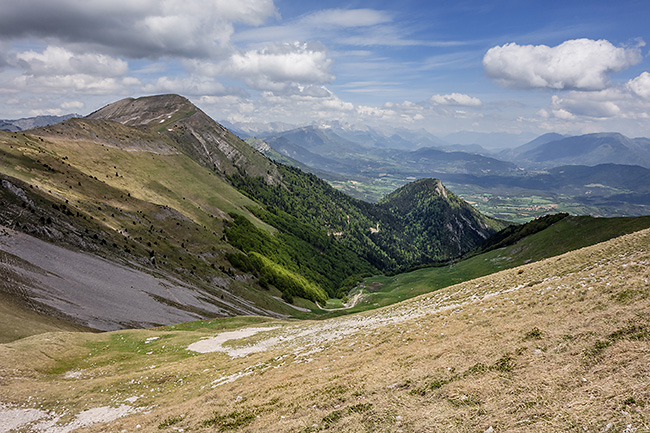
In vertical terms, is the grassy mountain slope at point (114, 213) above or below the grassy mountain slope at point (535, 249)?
above

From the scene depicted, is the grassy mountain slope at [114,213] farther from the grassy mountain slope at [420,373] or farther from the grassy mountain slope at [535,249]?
the grassy mountain slope at [535,249]

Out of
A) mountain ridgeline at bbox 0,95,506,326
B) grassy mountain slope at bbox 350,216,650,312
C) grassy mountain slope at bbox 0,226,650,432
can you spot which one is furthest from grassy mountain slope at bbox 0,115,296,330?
grassy mountain slope at bbox 350,216,650,312

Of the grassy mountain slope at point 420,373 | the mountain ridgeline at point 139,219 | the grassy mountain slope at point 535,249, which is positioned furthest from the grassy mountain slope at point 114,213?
the grassy mountain slope at point 535,249

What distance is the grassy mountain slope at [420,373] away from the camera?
1359 cm

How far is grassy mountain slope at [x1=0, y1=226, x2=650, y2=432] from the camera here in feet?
44.6

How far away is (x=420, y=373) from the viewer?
18969 mm

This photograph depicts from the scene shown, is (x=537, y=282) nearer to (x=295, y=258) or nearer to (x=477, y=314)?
(x=477, y=314)

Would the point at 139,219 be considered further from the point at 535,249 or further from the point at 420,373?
the point at 535,249

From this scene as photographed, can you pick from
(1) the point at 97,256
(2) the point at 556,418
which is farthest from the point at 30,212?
(2) the point at 556,418

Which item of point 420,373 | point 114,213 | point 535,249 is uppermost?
point 114,213

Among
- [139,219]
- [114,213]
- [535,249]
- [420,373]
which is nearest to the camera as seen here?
[420,373]

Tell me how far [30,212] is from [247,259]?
2826 inches

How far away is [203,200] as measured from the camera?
18562 centimetres

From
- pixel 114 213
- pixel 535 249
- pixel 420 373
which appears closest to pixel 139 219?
pixel 114 213
